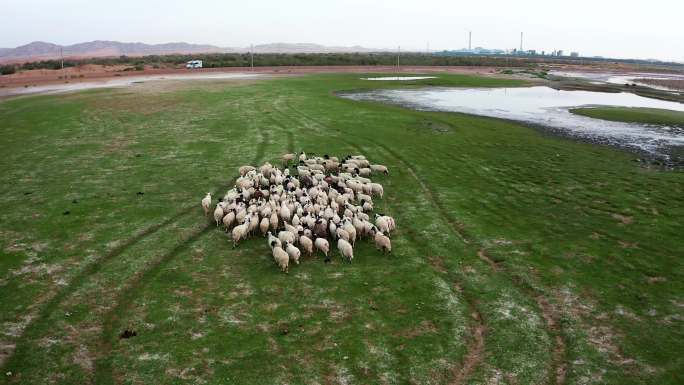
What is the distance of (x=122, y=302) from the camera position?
13.5m

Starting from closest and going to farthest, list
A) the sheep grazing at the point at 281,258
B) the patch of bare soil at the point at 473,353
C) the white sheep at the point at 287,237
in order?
the patch of bare soil at the point at 473,353 < the sheep grazing at the point at 281,258 < the white sheep at the point at 287,237

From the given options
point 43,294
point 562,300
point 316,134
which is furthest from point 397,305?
point 316,134

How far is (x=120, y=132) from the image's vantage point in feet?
114

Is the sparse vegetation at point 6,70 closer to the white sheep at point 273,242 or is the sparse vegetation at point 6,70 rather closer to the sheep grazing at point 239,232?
the sheep grazing at point 239,232

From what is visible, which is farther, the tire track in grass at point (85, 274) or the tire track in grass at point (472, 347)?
the tire track in grass at point (85, 274)

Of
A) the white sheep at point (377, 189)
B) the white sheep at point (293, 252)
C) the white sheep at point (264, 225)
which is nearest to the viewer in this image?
the white sheep at point (293, 252)

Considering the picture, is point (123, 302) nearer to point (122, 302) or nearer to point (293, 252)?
point (122, 302)

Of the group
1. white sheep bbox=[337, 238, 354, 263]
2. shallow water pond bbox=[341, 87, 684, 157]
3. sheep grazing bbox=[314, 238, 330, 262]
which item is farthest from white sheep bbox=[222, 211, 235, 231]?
shallow water pond bbox=[341, 87, 684, 157]

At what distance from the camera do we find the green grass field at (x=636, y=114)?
142 ft

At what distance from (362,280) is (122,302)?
7.13 meters

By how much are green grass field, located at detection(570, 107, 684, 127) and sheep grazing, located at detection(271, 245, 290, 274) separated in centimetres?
4019

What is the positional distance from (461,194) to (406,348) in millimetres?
12874

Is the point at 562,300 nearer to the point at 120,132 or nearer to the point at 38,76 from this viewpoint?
the point at 120,132

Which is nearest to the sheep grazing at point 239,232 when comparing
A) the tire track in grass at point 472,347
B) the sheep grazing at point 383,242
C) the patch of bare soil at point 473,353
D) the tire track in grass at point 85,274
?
the tire track in grass at point 85,274
